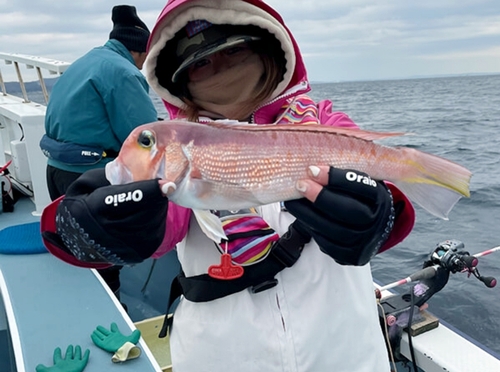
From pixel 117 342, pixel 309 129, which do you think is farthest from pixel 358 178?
pixel 117 342

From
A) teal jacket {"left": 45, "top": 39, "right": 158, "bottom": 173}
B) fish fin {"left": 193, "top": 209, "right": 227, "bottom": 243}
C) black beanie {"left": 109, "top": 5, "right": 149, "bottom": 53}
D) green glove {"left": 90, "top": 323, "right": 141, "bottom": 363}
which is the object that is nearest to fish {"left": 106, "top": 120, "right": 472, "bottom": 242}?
fish fin {"left": 193, "top": 209, "right": 227, "bottom": 243}

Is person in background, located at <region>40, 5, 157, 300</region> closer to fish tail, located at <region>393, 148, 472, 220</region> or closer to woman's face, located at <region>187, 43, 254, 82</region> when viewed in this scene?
woman's face, located at <region>187, 43, 254, 82</region>

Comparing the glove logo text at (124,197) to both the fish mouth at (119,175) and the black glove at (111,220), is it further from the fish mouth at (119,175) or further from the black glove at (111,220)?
the fish mouth at (119,175)

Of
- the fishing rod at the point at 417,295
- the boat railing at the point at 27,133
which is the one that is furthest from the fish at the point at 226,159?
the boat railing at the point at 27,133

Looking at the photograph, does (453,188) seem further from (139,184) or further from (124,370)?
(124,370)

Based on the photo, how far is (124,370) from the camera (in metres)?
2.40

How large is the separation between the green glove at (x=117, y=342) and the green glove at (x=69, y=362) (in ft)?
0.36

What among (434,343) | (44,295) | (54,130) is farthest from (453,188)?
(54,130)

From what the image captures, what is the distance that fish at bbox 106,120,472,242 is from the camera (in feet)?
5.07

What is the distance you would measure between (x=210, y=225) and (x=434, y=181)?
0.82 meters

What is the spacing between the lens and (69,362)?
2.40m

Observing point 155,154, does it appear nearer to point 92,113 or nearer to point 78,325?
point 78,325

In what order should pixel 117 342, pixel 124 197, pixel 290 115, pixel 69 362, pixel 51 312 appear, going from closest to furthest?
1. pixel 124 197
2. pixel 290 115
3. pixel 69 362
4. pixel 117 342
5. pixel 51 312

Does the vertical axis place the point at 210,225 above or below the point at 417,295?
above
